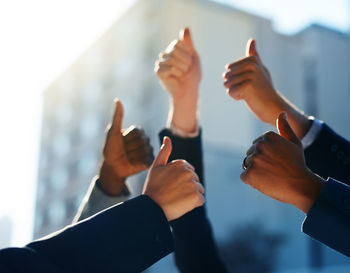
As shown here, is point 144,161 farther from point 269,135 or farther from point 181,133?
point 269,135

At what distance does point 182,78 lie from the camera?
36.0 inches

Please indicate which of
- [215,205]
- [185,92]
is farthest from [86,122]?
[185,92]

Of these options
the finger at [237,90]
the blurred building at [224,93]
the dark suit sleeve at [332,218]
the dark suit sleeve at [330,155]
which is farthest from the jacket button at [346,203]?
the blurred building at [224,93]

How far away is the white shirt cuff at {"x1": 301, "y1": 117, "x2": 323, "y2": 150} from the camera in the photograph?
0.71m

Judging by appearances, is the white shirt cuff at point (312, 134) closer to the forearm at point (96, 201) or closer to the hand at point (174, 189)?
the hand at point (174, 189)

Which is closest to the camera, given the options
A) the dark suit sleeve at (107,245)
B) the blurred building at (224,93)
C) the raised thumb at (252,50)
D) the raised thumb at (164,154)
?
the dark suit sleeve at (107,245)

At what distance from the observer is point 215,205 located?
455 inches

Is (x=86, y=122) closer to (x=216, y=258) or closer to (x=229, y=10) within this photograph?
(x=229, y=10)

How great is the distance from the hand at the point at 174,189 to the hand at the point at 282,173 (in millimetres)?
70

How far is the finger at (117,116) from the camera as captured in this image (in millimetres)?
833

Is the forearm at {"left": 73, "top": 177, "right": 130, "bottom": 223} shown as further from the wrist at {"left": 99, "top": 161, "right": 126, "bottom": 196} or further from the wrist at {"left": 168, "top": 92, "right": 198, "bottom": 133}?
the wrist at {"left": 168, "top": 92, "right": 198, "bottom": 133}

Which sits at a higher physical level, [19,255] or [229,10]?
[229,10]

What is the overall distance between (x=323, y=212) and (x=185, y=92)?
495mm

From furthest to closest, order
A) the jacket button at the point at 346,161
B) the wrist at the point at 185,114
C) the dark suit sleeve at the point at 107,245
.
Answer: the wrist at the point at 185,114, the jacket button at the point at 346,161, the dark suit sleeve at the point at 107,245
